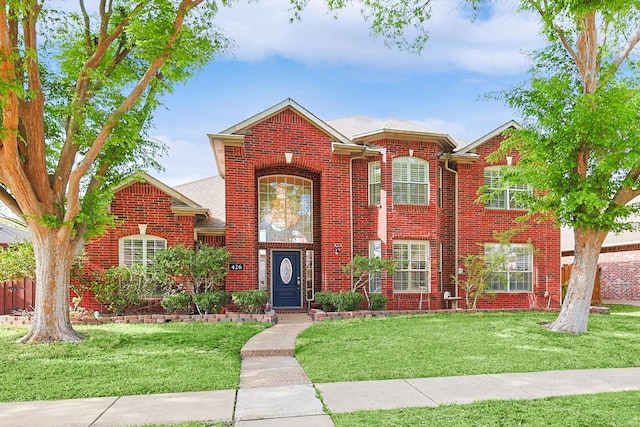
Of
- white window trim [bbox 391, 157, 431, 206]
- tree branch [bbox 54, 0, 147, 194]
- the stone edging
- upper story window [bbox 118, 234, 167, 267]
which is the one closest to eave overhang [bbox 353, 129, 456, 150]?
white window trim [bbox 391, 157, 431, 206]

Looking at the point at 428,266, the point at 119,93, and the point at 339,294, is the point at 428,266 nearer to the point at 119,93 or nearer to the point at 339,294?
the point at 339,294

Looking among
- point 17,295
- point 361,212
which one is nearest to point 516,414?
point 361,212

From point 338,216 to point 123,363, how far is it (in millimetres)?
9085

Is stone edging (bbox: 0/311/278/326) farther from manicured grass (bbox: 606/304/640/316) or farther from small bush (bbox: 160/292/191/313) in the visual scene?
manicured grass (bbox: 606/304/640/316)

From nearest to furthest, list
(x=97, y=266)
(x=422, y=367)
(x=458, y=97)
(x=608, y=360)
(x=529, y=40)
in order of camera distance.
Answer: (x=422, y=367) < (x=608, y=360) < (x=529, y=40) < (x=97, y=266) < (x=458, y=97)

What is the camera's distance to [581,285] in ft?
34.8

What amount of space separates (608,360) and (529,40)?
866 cm

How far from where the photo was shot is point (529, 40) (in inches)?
478

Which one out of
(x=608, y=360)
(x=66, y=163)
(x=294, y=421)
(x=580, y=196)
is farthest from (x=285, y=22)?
(x=608, y=360)

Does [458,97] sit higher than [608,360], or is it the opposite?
[458,97]

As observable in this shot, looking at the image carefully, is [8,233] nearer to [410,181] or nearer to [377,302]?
[377,302]

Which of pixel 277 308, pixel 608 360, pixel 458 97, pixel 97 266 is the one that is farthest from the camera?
pixel 458 97

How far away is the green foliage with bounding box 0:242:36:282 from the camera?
40.5 ft

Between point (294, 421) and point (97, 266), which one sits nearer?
point (294, 421)
